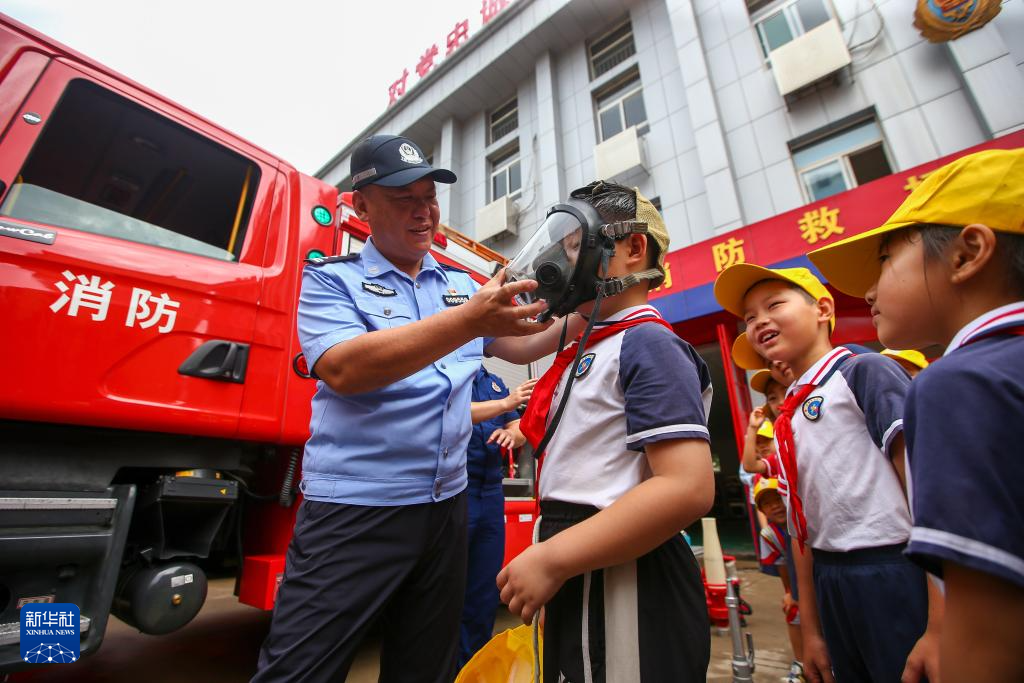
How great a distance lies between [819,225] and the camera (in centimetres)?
537

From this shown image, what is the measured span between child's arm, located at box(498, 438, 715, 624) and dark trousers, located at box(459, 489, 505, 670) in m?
1.60

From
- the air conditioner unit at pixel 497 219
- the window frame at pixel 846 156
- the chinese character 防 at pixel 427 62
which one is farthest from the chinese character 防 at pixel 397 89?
the window frame at pixel 846 156

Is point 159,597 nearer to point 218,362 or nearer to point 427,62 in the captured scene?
point 218,362

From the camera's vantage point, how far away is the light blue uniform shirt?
1.15 metres

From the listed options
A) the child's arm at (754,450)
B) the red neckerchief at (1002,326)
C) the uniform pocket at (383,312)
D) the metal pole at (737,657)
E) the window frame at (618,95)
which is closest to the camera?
the red neckerchief at (1002,326)

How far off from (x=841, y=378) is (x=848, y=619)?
2.28ft

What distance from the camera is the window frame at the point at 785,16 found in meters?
7.11

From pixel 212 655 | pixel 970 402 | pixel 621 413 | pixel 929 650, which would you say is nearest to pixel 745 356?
pixel 929 650

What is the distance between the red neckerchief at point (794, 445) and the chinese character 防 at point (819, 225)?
4.72 meters

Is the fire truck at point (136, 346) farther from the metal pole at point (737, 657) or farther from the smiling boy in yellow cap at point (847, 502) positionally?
the metal pole at point (737, 657)

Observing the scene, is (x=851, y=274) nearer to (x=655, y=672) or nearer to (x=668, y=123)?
(x=655, y=672)

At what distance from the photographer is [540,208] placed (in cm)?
964

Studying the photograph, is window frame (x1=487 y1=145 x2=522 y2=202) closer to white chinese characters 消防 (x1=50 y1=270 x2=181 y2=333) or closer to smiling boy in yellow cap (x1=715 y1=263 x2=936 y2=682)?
white chinese characters 消防 (x1=50 y1=270 x2=181 y2=333)

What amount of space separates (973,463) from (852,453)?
0.90 meters
